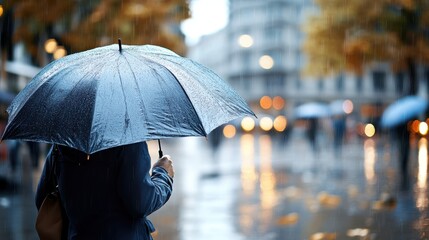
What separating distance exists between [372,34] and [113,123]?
28820 mm

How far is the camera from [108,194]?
10.4ft

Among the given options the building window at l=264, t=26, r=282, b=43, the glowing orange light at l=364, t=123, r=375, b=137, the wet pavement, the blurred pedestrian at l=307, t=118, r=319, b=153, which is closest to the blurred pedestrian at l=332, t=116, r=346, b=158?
the blurred pedestrian at l=307, t=118, r=319, b=153

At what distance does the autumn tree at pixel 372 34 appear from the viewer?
98.8 feet

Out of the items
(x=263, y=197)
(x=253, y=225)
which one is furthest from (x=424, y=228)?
(x=263, y=197)

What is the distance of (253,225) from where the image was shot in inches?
365

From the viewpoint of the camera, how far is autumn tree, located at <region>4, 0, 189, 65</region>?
17.7 metres

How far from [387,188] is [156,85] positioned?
34.7ft

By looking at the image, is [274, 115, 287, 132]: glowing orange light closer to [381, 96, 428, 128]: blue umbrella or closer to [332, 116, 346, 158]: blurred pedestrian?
[332, 116, 346, 158]: blurred pedestrian

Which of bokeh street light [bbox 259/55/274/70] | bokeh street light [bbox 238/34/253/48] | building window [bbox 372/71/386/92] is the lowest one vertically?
building window [bbox 372/71/386/92]

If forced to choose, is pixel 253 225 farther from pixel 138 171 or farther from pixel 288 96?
pixel 288 96

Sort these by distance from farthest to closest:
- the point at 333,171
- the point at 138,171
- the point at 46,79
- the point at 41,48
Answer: the point at 41,48 < the point at 333,171 < the point at 46,79 < the point at 138,171

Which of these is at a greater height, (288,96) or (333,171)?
(288,96)

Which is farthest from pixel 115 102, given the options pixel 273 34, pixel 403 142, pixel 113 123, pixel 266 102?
pixel 273 34

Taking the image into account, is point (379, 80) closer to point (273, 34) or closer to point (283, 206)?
point (273, 34)
